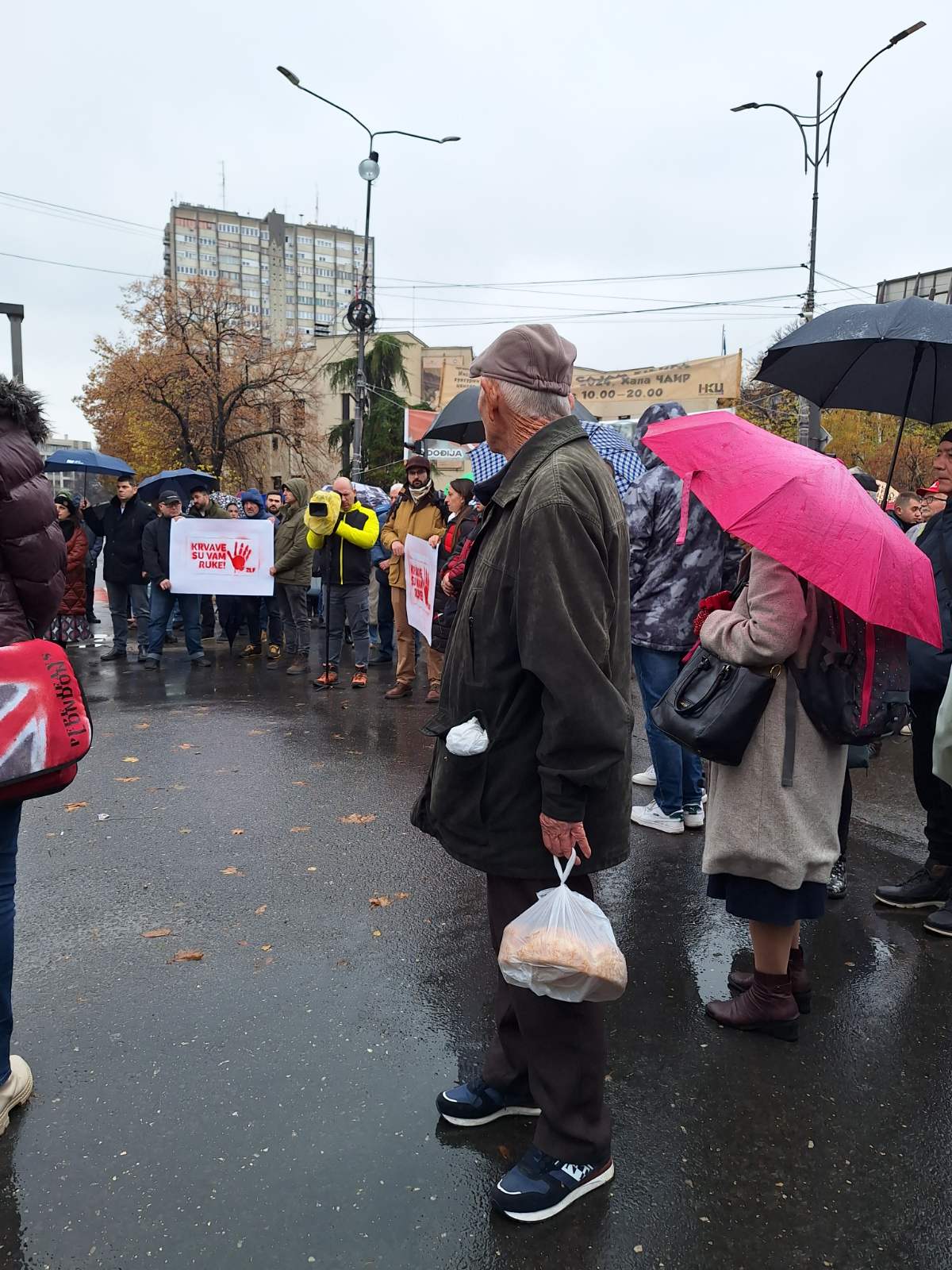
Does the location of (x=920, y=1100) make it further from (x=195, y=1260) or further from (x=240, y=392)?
(x=240, y=392)

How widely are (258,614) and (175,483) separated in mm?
4058

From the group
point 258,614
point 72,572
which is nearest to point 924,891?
point 258,614

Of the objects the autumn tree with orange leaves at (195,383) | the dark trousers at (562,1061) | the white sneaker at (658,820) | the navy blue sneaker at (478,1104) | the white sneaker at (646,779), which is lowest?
the white sneaker at (646,779)

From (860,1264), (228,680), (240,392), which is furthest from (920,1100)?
→ (240,392)

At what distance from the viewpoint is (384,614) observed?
10680mm

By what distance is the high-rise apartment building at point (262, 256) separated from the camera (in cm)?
13225

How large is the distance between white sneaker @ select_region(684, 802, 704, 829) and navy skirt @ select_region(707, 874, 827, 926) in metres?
2.05

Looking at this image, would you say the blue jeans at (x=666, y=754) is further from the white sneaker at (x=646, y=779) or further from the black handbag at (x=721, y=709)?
the black handbag at (x=721, y=709)

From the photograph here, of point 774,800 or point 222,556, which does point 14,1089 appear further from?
point 222,556

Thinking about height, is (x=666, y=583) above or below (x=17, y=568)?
below

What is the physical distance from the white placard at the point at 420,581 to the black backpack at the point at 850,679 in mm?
5465

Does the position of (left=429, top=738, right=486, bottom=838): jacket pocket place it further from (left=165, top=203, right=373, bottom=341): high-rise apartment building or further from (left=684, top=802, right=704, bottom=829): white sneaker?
(left=165, top=203, right=373, bottom=341): high-rise apartment building

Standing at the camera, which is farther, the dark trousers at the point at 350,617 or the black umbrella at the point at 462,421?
the dark trousers at the point at 350,617

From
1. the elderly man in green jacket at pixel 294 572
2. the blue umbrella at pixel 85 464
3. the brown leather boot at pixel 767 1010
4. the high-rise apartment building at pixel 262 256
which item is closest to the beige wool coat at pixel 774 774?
A: the brown leather boot at pixel 767 1010
